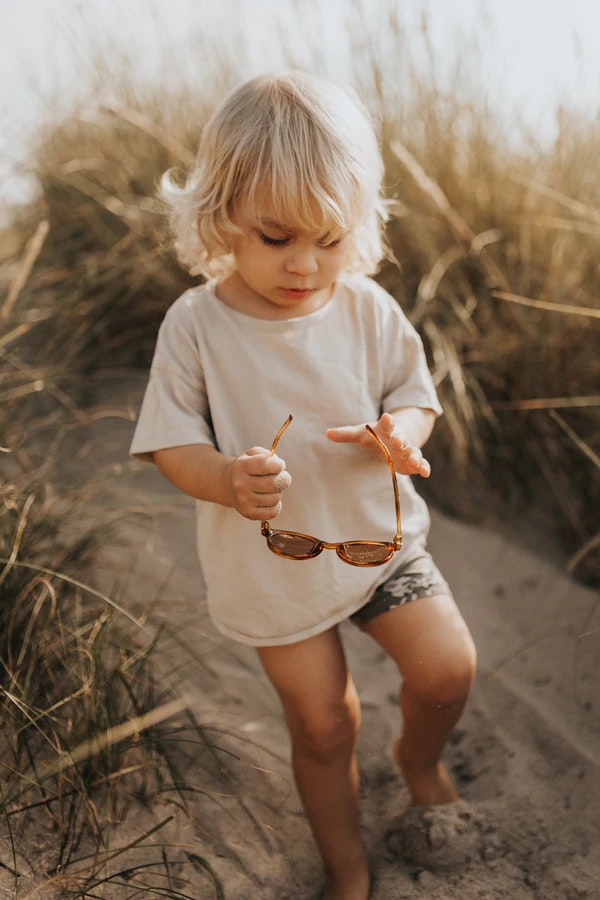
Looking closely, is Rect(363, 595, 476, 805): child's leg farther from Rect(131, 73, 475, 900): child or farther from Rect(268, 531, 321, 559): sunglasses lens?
Rect(268, 531, 321, 559): sunglasses lens

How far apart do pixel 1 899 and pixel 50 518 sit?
3.50 feet

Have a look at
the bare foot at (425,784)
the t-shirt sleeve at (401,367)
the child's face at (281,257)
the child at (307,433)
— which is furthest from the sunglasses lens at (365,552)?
the bare foot at (425,784)

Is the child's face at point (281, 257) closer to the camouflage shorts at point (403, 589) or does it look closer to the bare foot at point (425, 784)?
the camouflage shorts at point (403, 589)

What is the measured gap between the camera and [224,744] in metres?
2.38

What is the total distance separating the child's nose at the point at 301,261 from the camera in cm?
187

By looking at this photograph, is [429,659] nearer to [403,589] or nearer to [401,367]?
[403,589]

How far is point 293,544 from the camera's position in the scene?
180 centimetres

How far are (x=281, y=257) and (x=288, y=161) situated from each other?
19 cm

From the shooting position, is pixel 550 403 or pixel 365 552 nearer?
pixel 365 552

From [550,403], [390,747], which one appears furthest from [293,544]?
[550,403]

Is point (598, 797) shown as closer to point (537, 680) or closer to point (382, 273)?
point (537, 680)

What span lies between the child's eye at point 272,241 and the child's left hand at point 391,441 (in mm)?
383

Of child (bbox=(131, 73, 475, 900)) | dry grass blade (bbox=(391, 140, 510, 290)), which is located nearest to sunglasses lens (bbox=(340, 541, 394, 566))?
child (bbox=(131, 73, 475, 900))

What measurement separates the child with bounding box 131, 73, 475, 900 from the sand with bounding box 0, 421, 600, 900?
0.20 metres
